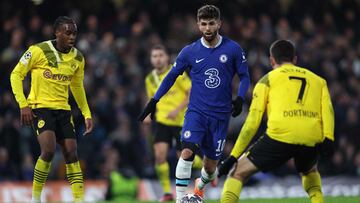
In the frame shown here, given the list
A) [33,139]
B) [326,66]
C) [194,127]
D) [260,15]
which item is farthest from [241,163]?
[260,15]

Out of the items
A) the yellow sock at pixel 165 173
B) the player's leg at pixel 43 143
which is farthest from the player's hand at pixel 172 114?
the player's leg at pixel 43 143

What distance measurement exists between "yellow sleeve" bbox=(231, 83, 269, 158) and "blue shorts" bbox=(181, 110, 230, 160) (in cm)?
166

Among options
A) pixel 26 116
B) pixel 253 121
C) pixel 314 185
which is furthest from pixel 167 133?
pixel 253 121

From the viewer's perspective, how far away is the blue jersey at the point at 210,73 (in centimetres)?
1141

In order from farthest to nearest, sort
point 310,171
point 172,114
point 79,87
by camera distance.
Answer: point 172,114 < point 79,87 < point 310,171

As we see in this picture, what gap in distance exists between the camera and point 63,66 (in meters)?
11.5

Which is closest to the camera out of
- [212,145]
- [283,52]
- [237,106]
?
[283,52]

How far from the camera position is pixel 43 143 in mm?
11281

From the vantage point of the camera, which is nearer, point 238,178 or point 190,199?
point 238,178

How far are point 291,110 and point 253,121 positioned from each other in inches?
17.2

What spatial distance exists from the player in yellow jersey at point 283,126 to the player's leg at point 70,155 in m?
2.44

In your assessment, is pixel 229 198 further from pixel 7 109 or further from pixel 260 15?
pixel 260 15

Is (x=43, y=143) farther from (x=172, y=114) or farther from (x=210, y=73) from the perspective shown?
(x=172, y=114)

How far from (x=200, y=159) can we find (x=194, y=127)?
13.5 ft
